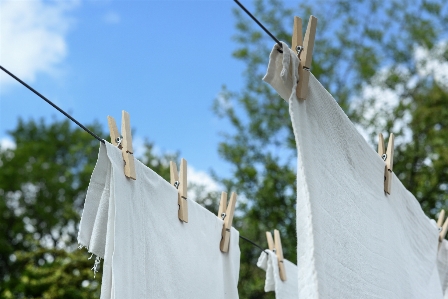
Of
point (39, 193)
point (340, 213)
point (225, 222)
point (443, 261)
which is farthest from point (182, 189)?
point (39, 193)

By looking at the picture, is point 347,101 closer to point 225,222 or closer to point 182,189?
point 225,222

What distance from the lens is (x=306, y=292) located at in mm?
1229

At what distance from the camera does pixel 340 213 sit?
4.48ft

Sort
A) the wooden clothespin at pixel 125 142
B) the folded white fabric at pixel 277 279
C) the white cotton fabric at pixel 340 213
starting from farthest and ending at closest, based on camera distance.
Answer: the folded white fabric at pixel 277 279
the wooden clothespin at pixel 125 142
the white cotton fabric at pixel 340 213

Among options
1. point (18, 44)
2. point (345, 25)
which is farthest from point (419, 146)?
point (18, 44)

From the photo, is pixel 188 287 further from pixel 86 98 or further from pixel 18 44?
pixel 18 44

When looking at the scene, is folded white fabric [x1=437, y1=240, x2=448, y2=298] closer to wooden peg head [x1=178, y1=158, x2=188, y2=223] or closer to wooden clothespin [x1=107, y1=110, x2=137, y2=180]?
wooden peg head [x1=178, y1=158, x2=188, y2=223]

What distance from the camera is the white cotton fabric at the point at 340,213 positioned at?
4.09 ft

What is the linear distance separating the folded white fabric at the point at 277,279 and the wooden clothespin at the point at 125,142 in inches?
42.9

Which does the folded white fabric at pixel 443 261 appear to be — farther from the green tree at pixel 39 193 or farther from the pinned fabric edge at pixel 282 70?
the green tree at pixel 39 193

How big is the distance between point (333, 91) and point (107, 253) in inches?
267

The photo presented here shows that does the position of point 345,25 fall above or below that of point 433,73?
above

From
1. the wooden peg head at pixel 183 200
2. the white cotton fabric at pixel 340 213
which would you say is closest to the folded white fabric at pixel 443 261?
the white cotton fabric at pixel 340 213

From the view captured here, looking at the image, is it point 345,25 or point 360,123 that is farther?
point 345,25
